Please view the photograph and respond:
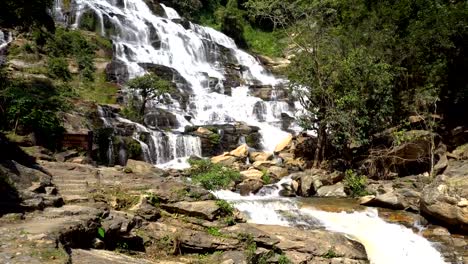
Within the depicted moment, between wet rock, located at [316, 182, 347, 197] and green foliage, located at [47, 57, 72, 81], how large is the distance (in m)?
16.0

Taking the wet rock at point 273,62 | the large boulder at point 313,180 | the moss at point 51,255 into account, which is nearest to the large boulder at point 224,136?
the large boulder at point 313,180

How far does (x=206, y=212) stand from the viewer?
33.4 feet

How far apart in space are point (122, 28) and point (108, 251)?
29.9m

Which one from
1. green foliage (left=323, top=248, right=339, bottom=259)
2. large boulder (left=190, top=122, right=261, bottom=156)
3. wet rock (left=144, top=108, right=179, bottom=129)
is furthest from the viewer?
wet rock (left=144, top=108, right=179, bottom=129)

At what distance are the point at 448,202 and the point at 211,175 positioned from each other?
7.73 m

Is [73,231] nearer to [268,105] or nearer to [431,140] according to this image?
[431,140]

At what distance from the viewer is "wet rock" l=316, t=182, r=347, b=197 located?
1772 centimetres

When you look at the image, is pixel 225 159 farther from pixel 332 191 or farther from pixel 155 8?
pixel 155 8

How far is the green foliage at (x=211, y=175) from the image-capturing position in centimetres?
1577

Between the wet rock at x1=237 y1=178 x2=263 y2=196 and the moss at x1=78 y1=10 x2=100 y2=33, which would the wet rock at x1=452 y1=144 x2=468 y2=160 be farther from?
the moss at x1=78 y1=10 x2=100 y2=33

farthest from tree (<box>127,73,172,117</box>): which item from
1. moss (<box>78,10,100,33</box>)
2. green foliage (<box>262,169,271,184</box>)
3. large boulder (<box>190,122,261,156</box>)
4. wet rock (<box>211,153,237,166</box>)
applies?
moss (<box>78,10,100,33</box>)

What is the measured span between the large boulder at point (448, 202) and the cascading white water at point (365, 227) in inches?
39.0

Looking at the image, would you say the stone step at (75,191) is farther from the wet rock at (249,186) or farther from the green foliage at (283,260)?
the wet rock at (249,186)

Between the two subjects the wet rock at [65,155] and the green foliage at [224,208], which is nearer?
the green foliage at [224,208]
